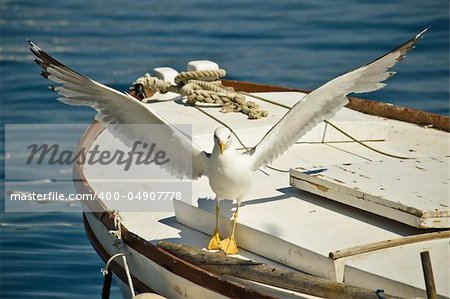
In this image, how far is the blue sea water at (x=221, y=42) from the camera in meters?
14.3

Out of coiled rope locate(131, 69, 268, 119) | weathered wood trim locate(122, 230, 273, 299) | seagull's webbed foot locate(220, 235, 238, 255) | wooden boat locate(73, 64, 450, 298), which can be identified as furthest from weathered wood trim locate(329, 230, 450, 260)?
coiled rope locate(131, 69, 268, 119)

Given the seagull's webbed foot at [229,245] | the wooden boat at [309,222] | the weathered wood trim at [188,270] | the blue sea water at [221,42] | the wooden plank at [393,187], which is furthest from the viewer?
the blue sea water at [221,42]

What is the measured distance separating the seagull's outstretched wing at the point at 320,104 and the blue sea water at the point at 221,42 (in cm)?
442

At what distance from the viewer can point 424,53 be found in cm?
1606

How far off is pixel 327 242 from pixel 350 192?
0.46m

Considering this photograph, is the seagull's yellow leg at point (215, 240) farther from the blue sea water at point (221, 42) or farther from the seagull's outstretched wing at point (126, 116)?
the blue sea water at point (221, 42)

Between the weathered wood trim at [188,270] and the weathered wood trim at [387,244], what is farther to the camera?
the weathered wood trim at [387,244]

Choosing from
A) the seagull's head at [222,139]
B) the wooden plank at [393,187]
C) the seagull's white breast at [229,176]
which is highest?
the seagull's head at [222,139]

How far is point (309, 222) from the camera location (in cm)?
572

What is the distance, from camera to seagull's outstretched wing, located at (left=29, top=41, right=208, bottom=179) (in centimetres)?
592

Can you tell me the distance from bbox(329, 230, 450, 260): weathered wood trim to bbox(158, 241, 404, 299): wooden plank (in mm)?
176

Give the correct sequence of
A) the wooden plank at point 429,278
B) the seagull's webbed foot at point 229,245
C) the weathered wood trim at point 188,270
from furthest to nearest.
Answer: the seagull's webbed foot at point 229,245
the weathered wood trim at point 188,270
the wooden plank at point 429,278

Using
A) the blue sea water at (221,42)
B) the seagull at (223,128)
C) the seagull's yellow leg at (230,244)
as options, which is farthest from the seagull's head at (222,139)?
the blue sea water at (221,42)

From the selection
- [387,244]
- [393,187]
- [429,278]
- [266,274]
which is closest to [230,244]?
[266,274]
